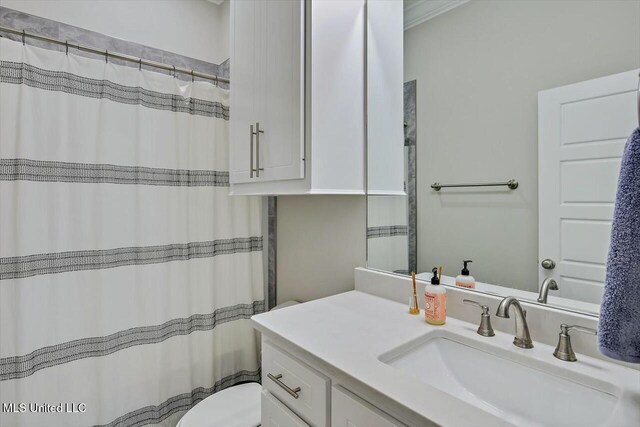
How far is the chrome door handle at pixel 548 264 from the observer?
882 mm

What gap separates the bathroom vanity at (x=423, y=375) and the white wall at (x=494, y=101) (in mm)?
193

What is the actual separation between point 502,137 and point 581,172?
0.23m

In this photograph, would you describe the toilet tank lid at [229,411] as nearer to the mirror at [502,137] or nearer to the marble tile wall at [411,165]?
the mirror at [502,137]

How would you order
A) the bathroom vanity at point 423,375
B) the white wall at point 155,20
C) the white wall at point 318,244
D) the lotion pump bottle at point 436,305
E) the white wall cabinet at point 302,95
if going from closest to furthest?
the bathroom vanity at point 423,375, the lotion pump bottle at point 436,305, the white wall cabinet at point 302,95, the white wall at point 318,244, the white wall at point 155,20

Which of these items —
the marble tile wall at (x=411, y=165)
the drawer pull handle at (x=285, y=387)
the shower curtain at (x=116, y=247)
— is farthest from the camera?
the shower curtain at (x=116, y=247)

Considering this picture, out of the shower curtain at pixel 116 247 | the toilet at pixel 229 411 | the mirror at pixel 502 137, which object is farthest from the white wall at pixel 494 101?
the shower curtain at pixel 116 247

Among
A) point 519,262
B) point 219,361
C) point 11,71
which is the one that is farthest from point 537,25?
point 219,361

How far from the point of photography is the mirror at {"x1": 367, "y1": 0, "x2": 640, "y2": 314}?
2.62 feet

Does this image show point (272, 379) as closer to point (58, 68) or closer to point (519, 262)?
point (519, 262)

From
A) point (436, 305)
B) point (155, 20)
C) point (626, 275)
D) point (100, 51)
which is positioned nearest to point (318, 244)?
point (436, 305)

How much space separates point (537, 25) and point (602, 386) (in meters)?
0.92

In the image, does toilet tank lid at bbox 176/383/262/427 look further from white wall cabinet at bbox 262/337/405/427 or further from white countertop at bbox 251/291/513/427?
white countertop at bbox 251/291/513/427

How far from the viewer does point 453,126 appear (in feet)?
3.57

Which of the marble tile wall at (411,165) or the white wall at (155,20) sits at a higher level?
the white wall at (155,20)
